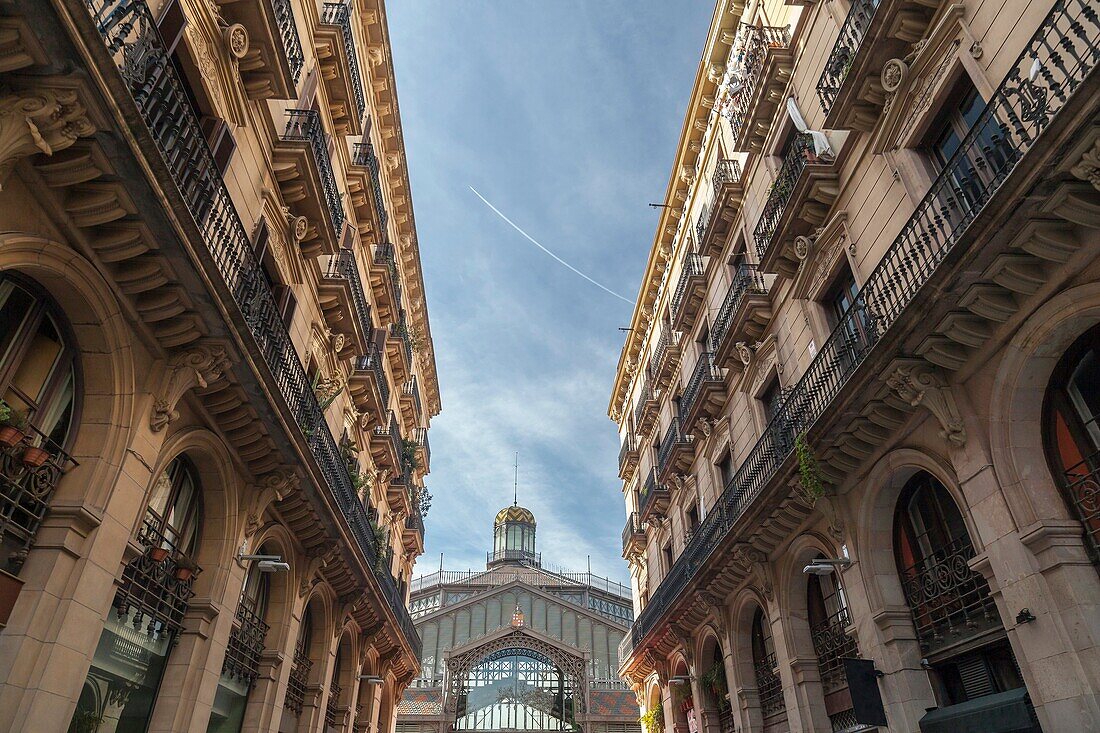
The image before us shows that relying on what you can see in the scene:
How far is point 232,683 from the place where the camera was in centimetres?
1247

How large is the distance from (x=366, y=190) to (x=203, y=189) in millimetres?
9881

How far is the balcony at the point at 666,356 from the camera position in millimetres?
25503

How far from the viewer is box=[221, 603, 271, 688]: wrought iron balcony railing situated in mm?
12320

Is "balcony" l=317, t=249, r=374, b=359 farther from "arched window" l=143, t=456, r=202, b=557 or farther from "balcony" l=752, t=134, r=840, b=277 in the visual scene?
"balcony" l=752, t=134, r=840, b=277

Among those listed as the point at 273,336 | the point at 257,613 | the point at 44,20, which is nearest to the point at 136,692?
the point at 257,613

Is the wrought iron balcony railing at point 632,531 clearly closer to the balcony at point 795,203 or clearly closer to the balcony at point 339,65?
the balcony at point 795,203

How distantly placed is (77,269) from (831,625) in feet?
46.5

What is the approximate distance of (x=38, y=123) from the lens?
618 centimetres

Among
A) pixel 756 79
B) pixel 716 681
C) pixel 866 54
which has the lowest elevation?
pixel 716 681

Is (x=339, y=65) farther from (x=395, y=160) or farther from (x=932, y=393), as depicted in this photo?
(x=932, y=393)

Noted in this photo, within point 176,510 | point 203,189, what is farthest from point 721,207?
point 176,510

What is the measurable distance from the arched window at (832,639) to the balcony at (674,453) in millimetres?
8084

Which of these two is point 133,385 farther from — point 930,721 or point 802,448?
point 930,721

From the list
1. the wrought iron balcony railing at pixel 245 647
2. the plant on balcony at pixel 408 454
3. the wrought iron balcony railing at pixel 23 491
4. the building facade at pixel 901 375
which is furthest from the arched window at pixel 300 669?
the building facade at pixel 901 375
